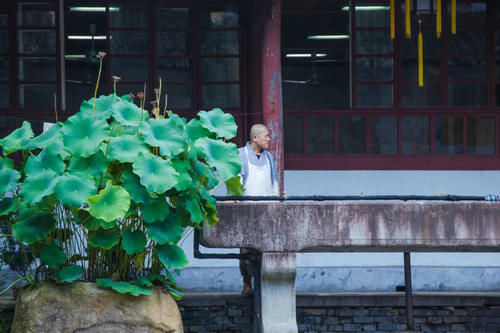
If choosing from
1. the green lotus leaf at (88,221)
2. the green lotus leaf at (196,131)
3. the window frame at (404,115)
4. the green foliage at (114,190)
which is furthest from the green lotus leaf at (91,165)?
the window frame at (404,115)

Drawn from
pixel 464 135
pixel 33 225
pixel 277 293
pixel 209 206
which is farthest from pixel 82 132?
pixel 464 135

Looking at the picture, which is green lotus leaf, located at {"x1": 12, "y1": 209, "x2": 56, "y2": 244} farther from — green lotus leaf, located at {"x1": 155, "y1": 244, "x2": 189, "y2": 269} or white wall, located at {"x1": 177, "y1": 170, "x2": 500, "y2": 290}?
white wall, located at {"x1": 177, "y1": 170, "x2": 500, "y2": 290}

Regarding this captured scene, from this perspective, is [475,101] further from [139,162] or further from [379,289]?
[139,162]

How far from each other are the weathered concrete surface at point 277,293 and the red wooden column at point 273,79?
256 centimetres

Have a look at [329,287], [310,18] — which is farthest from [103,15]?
[329,287]

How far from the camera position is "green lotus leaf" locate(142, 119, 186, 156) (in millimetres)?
6395

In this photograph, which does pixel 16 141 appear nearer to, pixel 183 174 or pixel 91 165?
pixel 91 165

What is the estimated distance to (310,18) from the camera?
10836 millimetres

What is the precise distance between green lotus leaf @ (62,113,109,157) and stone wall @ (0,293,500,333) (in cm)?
299

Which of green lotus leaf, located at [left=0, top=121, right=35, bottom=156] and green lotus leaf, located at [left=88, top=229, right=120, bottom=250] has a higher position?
green lotus leaf, located at [left=0, top=121, right=35, bottom=156]

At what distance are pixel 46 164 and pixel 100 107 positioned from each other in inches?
25.9

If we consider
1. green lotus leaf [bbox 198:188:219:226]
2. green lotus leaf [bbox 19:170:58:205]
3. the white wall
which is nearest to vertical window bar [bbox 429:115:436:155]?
the white wall

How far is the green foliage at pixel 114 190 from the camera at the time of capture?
6.19 metres

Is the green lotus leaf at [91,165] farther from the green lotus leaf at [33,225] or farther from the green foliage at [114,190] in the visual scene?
the green lotus leaf at [33,225]
